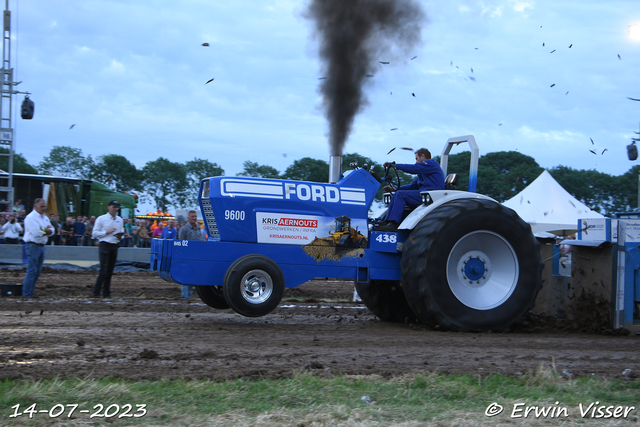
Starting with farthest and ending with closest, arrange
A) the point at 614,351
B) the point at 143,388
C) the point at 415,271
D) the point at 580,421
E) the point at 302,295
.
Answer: the point at 302,295 → the point at 415,271 → the point at 614,351 → the point at 143,388 → the point at 580,421

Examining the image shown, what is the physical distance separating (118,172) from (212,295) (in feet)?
152

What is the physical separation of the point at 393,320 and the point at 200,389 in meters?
4.40

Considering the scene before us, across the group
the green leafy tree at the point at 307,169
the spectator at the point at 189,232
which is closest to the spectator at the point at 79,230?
the spectator at the point at 189,232

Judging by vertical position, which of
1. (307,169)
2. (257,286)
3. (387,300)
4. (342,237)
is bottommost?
(387,300)

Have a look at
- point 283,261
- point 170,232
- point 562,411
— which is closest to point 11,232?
point 170,232

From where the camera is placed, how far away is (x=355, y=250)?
22.1 ft

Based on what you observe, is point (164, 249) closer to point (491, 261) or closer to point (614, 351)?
point (491, 261)

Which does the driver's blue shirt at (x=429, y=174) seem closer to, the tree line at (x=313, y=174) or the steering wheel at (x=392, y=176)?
the steering wheel at (x=392, y=176)

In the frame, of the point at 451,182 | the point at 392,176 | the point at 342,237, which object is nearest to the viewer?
the point at 342,237

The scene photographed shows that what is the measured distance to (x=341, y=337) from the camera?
5930mm

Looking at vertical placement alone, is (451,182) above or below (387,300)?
above

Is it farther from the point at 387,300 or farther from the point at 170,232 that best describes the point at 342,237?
the point at 170,232

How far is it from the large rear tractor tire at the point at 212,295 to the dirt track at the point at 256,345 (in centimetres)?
23

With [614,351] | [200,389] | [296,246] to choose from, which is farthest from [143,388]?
A: [614,351]
